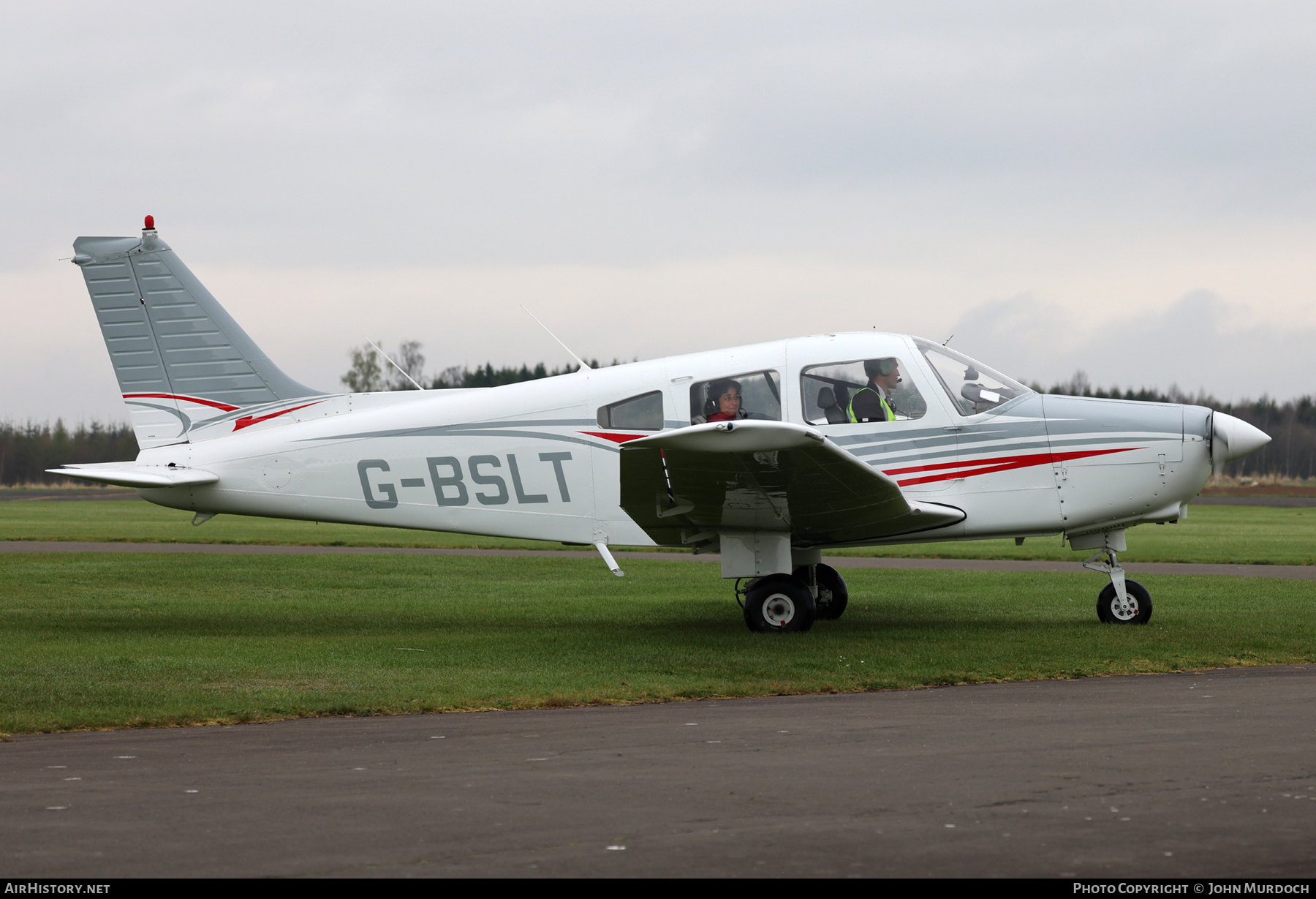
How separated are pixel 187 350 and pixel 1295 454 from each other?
6538 cm

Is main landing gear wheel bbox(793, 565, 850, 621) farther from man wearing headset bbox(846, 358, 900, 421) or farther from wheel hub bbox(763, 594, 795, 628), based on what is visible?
man wearing headset bbox(846, 358, 900, 421)

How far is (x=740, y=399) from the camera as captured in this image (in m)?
11.5

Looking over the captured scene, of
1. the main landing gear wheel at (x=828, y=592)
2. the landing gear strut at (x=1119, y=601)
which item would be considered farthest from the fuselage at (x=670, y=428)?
the main landing gear wheel at (x=828, y=592)

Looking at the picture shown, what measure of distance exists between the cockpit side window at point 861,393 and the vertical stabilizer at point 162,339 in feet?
18.7

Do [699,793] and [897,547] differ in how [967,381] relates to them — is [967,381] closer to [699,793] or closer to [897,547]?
[699,793]

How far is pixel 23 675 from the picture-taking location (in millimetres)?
9086

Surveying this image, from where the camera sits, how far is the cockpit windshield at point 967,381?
11562 mm

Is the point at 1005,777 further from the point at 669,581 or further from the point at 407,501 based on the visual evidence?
the point at 669,581

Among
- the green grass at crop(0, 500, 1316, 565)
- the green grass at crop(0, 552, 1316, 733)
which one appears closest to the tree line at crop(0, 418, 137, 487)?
the green grass at crop(0, 500, 1316, 565)

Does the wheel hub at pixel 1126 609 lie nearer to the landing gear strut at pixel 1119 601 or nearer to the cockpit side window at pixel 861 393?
the landing gear strut at pixel 1119 601

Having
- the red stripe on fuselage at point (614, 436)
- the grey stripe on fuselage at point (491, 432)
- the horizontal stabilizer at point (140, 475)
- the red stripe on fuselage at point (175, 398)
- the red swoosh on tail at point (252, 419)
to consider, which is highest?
the red stripe on fuselage at point (175, 398)

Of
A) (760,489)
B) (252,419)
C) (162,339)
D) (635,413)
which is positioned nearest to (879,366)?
(760,489)

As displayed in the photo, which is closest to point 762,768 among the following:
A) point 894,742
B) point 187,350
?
point 894,742

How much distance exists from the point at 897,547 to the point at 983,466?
53.5 ft
